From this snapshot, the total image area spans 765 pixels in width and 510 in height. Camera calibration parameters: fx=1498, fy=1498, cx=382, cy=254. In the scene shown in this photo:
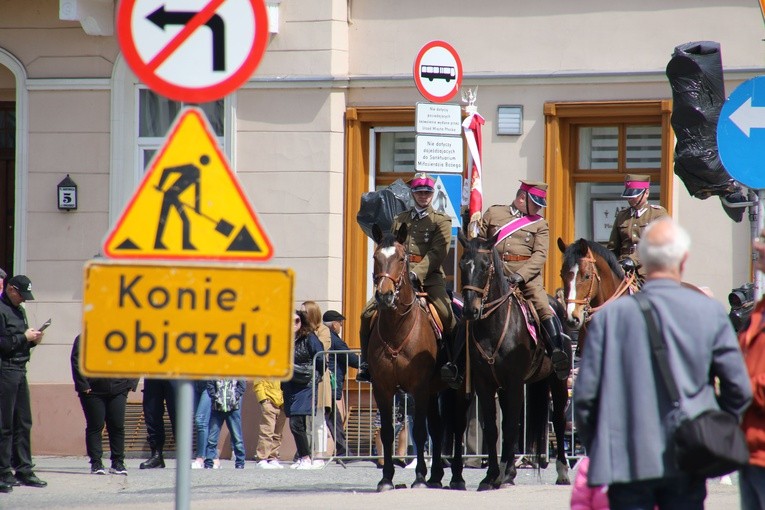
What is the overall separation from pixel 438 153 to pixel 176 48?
27.6ft

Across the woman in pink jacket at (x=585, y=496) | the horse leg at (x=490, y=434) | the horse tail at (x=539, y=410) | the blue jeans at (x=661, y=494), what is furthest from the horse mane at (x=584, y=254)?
the blue jeans at (x=661, y=494)

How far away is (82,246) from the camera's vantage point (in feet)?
66.4

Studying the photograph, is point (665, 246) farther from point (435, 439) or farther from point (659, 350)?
point (435, 439)

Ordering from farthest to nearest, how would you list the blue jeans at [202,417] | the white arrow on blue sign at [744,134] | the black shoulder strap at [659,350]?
the blue jeans at [202,417] → the white arrow on blue sign at [744,134] → the black shoulder strap at [659,350]

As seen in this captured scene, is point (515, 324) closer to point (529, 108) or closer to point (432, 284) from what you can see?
point (432, 284)

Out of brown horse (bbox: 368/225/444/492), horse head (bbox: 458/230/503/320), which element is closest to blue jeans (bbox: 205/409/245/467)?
brown horse (bbox: 368/225/444/492)

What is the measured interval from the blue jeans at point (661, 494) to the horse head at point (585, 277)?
7.22 metres

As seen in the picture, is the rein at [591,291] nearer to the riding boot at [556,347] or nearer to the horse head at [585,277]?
the horse head at [585,277]

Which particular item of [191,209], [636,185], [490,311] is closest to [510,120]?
[636,185]

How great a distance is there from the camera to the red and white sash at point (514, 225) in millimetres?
14758

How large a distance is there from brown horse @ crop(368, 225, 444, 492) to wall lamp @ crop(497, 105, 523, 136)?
5156 mm

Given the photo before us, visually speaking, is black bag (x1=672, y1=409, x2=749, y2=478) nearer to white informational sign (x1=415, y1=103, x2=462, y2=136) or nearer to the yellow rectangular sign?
the yellow rectangular sign

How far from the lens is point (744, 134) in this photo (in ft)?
33.4

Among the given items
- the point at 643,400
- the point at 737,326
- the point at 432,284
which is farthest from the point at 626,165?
the point at 643,400
